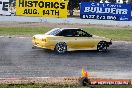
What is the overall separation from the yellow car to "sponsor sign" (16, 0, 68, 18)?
14.8 m

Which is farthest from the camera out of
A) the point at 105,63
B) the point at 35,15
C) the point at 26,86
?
the point at 35,15

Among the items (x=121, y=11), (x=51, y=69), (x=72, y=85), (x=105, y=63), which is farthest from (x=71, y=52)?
(x=121, y=11)

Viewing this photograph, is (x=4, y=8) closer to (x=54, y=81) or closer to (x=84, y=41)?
(x=84, y=41)

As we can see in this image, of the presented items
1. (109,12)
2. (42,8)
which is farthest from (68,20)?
(109,12)

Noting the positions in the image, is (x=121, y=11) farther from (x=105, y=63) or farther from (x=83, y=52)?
(x=105, y=63)

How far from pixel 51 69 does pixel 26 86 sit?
3714 mm

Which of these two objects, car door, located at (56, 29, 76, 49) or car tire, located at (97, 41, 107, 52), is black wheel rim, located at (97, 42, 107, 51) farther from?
car door, located at (56, 29, 76, 49)

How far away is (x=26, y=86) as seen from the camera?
38.0ft

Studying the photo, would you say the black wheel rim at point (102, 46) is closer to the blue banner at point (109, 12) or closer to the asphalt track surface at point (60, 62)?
the asphalt track surface at point (60, 62)

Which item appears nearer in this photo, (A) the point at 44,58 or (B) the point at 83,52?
(A) the point at 44,58

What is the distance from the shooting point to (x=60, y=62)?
56.1 feet

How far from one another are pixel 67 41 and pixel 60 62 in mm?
2933

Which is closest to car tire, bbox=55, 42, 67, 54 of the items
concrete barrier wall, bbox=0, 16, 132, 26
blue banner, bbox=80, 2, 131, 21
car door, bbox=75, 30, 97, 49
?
car door, bbox=75, 30, 97, 49

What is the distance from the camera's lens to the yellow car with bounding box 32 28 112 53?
1961 cm
